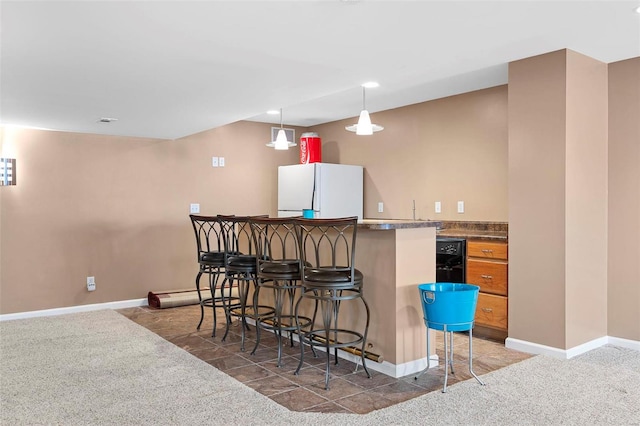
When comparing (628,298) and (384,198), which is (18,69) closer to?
(384,198)

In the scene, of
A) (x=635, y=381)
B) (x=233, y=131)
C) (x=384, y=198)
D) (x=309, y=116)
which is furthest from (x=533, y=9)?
(x=233, y=131)

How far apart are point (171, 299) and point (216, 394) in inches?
116

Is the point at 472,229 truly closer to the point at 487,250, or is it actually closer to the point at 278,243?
the point at 487,250

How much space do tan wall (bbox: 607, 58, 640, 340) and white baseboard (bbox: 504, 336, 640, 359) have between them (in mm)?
52

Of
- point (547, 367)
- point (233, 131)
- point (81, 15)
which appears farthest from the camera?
point (233, 131)

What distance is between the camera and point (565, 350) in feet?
12.1

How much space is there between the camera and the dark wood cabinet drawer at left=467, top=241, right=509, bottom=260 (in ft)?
13.5

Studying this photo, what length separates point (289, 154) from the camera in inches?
286

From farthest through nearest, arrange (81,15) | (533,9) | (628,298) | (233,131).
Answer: (233,131)
(628,298)
(533,9)
(81,15)

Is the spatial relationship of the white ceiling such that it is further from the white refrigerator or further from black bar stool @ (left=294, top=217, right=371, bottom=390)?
the white refrigerator

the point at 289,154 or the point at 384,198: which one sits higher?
the point at 289,154

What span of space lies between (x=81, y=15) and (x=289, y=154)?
4.88 meters

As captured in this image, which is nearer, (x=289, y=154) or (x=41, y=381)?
(x=41, y=381)

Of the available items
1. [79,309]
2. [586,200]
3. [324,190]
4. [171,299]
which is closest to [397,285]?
[586,200]
